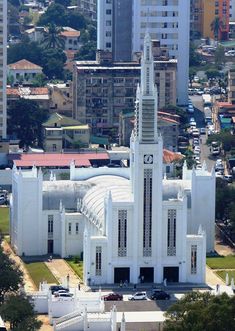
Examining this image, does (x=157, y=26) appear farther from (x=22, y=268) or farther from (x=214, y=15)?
(x=22, y=268)

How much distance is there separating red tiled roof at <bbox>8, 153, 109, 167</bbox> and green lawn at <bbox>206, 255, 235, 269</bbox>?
1994 cm

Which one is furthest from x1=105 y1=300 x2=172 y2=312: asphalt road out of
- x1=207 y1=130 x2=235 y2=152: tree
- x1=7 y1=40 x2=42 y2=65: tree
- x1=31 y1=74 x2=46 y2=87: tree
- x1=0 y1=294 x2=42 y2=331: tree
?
x1=7 y1=40 x2=42 y2=65: tree

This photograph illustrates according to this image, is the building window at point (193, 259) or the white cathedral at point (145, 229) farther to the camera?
the building window at point (193, 259)

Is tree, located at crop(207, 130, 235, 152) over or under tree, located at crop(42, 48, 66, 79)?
under

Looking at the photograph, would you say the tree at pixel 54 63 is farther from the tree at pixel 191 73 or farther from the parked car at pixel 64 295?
the parked car at pixel 64 295

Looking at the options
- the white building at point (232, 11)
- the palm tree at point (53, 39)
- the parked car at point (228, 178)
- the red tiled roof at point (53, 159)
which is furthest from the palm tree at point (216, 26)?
the parked car at point (228, 178)

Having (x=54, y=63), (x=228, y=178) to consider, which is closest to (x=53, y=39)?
(x=54, y=63)

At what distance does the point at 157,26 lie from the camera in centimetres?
14088

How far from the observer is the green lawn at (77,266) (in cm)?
9085

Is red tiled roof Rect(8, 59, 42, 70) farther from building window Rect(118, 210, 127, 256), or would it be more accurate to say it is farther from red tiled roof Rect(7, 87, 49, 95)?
building window Rect(118, 210, 127, 256)

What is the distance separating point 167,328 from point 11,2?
122019mm

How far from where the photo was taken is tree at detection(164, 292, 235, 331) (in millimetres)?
72750

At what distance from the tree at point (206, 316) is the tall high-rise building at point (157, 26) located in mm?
65273

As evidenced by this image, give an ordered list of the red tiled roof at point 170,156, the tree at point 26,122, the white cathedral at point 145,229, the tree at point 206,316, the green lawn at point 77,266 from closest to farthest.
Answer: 1. the tree at point 206,316
2. the white cathedral at point 145,229
3. the green lawn at point 77,266
4. the red tiled roof at point 170,156
5. the tree at point 26,122
